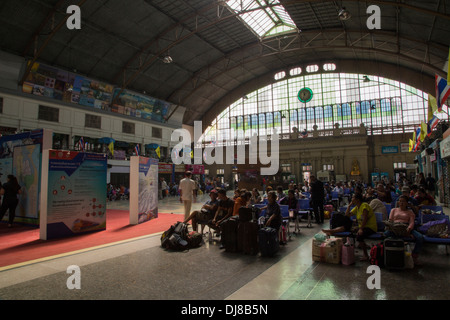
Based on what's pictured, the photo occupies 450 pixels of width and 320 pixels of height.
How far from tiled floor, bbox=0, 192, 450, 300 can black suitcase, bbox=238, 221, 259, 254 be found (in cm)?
27

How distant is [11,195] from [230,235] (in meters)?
7.76

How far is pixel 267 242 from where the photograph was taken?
212 inches

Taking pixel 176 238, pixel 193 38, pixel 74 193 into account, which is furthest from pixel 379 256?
pixel 193 38

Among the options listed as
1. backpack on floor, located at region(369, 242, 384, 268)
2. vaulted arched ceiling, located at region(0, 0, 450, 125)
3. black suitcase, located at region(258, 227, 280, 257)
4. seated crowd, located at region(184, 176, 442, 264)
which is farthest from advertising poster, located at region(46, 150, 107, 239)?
vaulted arched ceiling, located at region(0, 0, 450, 125)

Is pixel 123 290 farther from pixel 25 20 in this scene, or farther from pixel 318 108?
pixel 318 108

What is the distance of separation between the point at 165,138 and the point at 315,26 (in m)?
20.0

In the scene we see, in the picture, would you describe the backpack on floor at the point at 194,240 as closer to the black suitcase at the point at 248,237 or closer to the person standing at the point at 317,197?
the black suitcase at the point at 248,237

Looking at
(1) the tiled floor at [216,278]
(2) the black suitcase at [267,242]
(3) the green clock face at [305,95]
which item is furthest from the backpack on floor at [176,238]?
(3) the green clock face at [305,95]

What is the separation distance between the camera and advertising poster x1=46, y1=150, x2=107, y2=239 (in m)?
7.27

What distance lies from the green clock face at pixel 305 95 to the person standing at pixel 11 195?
3136 cm
